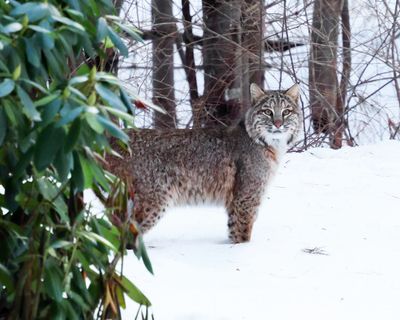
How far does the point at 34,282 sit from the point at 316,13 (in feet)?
26.4

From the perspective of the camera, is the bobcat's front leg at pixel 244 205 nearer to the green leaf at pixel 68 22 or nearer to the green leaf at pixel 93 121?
the green leaf at pixel 68 22

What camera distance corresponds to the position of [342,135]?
11.6 meters

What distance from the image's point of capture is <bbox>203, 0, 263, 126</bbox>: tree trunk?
10.2 meters

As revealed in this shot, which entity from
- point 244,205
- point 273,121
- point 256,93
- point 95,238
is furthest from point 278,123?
point 95,238

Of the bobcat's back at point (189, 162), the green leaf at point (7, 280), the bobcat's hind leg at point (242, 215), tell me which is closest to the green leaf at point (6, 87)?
the green leaf at point (7, 280)

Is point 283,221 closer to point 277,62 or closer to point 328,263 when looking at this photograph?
point 328,263

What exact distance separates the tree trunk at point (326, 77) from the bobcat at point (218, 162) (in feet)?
11.1

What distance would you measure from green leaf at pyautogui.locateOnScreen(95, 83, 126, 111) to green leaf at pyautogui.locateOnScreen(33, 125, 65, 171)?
0.18 meters

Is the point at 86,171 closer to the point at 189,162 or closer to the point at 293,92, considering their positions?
the point at 189,162

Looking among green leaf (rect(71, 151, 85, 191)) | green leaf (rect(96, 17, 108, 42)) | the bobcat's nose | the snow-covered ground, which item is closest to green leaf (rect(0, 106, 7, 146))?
green leaf (rect(71, 151, 85, 191))

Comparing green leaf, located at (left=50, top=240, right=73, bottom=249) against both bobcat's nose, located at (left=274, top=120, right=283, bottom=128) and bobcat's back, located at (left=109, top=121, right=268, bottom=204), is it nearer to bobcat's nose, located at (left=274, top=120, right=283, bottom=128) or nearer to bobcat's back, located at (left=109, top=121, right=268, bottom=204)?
bobcat's back, located at (left=109, top=121, right=268, bottom=204)

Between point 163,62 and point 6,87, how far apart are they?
7.52 meters

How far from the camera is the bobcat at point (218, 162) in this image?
687 cm

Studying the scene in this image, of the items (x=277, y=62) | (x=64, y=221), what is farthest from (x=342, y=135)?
(x=64, y=221)
